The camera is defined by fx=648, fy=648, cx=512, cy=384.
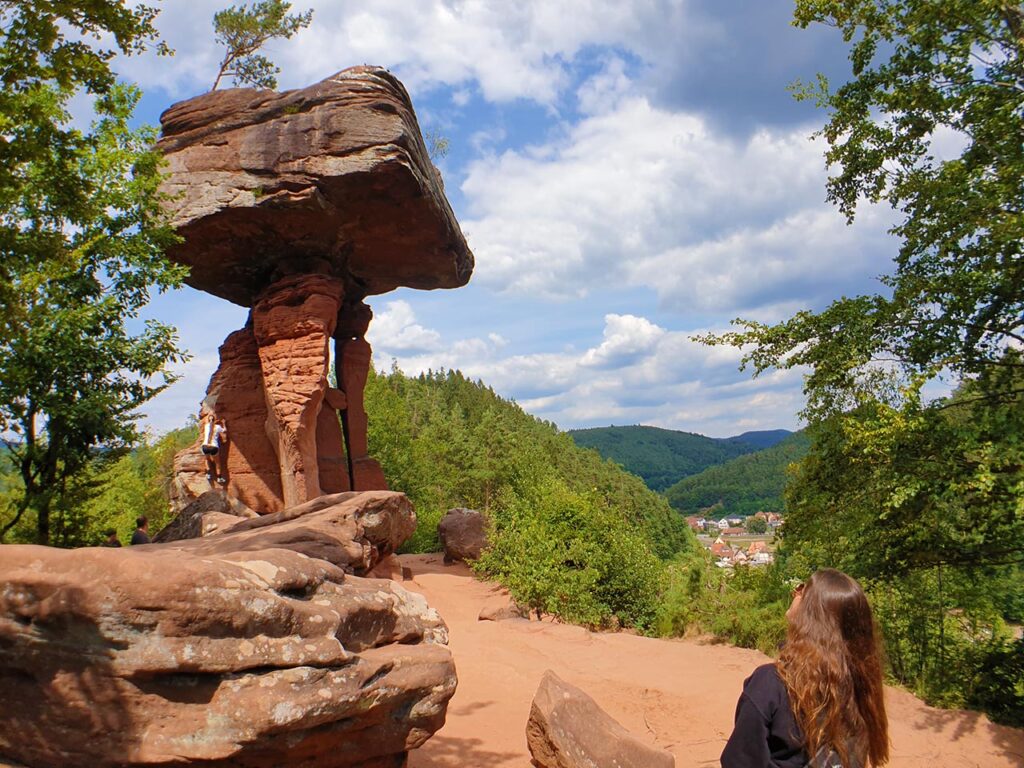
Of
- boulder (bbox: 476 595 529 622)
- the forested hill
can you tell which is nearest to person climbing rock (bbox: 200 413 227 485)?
boulder (bbox: 476 595 529 622)

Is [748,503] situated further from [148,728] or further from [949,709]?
[148,728]

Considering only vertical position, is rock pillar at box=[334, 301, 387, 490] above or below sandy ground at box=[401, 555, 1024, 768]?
above

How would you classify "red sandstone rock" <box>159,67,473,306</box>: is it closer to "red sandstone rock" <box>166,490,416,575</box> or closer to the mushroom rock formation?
the mushroom rock formation

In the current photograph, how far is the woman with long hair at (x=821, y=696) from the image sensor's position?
2.28m

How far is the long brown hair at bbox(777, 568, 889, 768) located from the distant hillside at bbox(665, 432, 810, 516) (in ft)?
357

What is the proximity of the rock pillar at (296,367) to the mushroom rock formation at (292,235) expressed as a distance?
3 centimetres

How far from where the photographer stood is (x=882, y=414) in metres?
7.37

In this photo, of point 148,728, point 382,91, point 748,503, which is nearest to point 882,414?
point 148,728

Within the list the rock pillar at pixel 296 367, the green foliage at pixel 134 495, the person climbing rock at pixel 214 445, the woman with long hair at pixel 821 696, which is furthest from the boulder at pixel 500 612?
the woman with long hair at pixel 821 696

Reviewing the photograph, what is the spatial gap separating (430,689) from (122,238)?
9.12 m

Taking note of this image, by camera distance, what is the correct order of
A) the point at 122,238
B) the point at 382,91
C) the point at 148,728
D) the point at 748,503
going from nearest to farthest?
the point at 148,728 → the point at 122,238 → the point at 382,91 → the point at 748,503

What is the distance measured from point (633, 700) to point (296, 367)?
8.21 meters

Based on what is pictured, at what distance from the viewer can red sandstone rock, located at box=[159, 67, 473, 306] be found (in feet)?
36.8

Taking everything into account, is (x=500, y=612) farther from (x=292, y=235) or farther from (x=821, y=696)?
(x=821, y=696)
